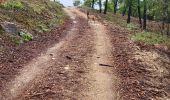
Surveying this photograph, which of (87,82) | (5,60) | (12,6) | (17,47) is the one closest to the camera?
(87,82)

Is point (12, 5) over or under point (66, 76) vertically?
over

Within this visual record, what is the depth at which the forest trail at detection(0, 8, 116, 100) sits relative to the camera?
486 inches

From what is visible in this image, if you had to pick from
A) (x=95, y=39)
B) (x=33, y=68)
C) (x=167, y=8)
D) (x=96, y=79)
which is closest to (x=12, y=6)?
(x=95, y=39)

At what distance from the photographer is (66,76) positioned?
14.5m

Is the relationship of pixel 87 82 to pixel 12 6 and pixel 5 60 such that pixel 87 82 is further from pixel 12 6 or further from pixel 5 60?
pixel 12 6

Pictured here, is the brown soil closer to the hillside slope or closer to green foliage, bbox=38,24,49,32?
the hillside slope

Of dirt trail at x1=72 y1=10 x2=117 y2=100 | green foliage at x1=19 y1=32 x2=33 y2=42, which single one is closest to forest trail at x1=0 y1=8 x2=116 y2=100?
dirt trail at x1=72 y1=10 x2=117 y2=100

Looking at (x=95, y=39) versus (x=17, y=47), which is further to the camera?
(x=95, y=39)

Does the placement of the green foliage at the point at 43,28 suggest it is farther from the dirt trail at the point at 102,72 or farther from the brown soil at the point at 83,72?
the dirt trail at the point at 102,72

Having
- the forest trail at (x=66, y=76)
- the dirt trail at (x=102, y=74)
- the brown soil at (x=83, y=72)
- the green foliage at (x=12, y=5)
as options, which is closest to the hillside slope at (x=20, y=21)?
the green foliage at (x=12, y=5)

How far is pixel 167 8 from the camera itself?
1692 inches

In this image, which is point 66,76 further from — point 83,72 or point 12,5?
point 12,5

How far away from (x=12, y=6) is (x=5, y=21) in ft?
17.4

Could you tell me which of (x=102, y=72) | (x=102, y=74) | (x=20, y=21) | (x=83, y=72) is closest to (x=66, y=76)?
(x=83, y=72)
